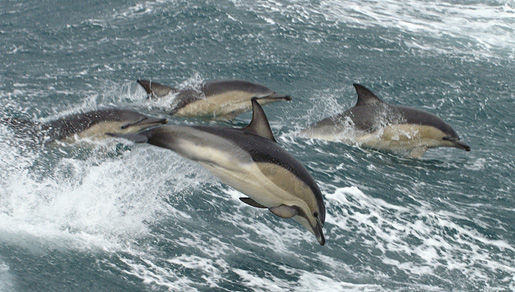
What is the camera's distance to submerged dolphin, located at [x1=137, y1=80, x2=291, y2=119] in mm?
12328

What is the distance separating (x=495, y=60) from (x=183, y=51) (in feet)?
26.7

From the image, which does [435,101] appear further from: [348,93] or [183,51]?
[183,51]

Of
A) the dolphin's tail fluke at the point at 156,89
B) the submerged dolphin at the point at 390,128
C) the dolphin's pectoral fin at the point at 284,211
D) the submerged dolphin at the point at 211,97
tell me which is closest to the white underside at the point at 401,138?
the submerged dolphin at the point at 390,128

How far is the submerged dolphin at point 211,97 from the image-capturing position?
12328mm

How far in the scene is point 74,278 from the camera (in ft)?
22.4

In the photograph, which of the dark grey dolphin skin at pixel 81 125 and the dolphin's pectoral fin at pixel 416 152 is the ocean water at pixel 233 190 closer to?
the dark grey dolphin skin at pixel 81 125

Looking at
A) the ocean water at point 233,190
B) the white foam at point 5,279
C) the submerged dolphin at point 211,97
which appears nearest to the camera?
the white foam at point 5,279

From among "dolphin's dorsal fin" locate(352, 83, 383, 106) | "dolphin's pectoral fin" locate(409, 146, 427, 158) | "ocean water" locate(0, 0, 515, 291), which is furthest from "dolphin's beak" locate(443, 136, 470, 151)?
"dolphin's dorsal fin" locate(352, 83, 383, 106)

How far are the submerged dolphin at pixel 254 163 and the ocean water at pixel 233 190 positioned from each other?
768 millimetres

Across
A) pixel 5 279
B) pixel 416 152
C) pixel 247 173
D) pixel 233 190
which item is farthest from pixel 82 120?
pixel 416 152

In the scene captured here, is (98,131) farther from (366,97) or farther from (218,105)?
(366,97)

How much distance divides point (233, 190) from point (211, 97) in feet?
9.38

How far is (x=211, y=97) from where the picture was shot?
12344 mm

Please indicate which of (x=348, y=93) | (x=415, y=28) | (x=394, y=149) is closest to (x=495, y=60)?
(x=415, y=28)
